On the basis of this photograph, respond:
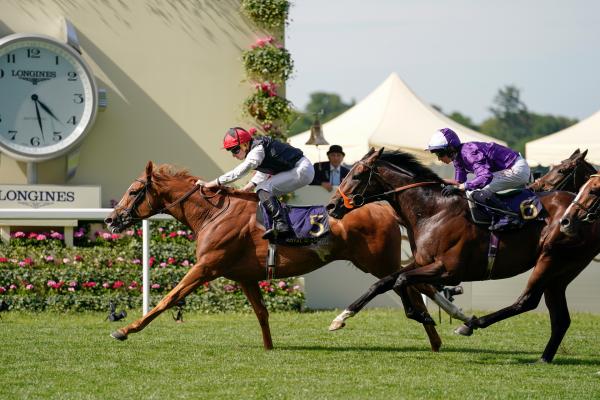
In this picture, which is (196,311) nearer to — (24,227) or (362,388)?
(24,227)

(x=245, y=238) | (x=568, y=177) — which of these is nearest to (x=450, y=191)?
(x=245, y=238)

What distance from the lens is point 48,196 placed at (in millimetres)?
13047

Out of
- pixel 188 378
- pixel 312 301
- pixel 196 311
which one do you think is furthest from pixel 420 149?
pixel 188 378

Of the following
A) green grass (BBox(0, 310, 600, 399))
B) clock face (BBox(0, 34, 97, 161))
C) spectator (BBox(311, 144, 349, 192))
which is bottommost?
green grass (BBox(0, 310, 600, 399))

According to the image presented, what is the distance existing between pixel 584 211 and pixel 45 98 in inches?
300

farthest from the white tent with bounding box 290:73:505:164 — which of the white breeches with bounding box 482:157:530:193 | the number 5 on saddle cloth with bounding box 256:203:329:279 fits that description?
the white breeches with bounding box 482:157:530:193

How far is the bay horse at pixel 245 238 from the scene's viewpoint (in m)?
9.23

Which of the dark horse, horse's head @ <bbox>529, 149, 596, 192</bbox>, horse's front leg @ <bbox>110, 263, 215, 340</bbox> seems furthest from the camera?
horse's head @ <bbox>529, 149, 596, 192</bbox>

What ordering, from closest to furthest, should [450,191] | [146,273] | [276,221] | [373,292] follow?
1. [373,292]
2. [450,191]
3. [276,221]
4. [146,273]

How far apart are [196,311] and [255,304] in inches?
131

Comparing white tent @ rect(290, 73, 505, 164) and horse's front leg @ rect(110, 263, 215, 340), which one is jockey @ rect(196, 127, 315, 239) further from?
white tent @ rect(290, 73, 505, 164)

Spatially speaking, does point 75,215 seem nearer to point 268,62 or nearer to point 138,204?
A: point 138,204

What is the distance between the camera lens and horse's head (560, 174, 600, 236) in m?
7.89

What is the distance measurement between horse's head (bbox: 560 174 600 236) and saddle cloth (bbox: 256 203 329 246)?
6.95 feet
